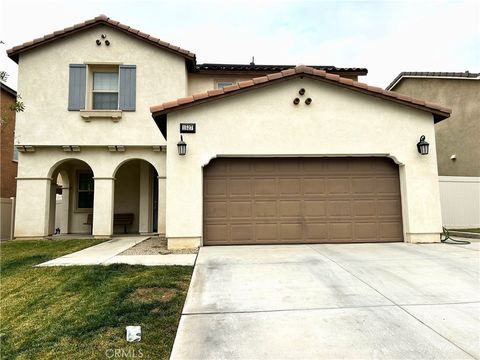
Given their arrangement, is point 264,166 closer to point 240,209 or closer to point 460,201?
point 240,209

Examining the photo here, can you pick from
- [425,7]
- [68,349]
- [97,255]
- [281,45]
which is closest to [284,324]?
[68,349]

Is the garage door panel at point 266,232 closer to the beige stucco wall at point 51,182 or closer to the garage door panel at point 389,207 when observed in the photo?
the garage door panel at point 389,207

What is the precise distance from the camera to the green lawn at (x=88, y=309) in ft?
9.23

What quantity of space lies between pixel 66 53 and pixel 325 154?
34.4 feet

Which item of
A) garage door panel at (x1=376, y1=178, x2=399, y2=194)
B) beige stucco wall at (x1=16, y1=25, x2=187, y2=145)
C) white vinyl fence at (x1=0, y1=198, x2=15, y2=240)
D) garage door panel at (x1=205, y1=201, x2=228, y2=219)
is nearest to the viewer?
garage door panel at (x1=205, y1=201, x2=228, y2=219)

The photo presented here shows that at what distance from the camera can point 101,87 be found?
450 inches

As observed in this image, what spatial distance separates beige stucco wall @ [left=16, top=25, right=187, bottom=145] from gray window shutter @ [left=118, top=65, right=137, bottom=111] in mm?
185

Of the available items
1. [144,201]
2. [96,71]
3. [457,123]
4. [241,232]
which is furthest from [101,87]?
[457,123]

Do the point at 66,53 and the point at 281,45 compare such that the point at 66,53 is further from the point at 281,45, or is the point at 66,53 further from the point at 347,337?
the point at 347,337

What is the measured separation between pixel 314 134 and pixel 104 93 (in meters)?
8.42

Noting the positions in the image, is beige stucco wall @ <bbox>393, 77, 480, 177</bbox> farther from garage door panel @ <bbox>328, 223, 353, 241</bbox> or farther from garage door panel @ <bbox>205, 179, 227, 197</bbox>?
garage door panel @ <bbox>205, 179, 227, 197</bbox>

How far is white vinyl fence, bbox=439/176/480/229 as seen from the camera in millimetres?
11094

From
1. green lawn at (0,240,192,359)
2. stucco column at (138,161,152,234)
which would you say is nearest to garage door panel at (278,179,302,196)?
green lawn at (0,240,192,359)

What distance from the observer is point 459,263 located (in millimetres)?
5609
